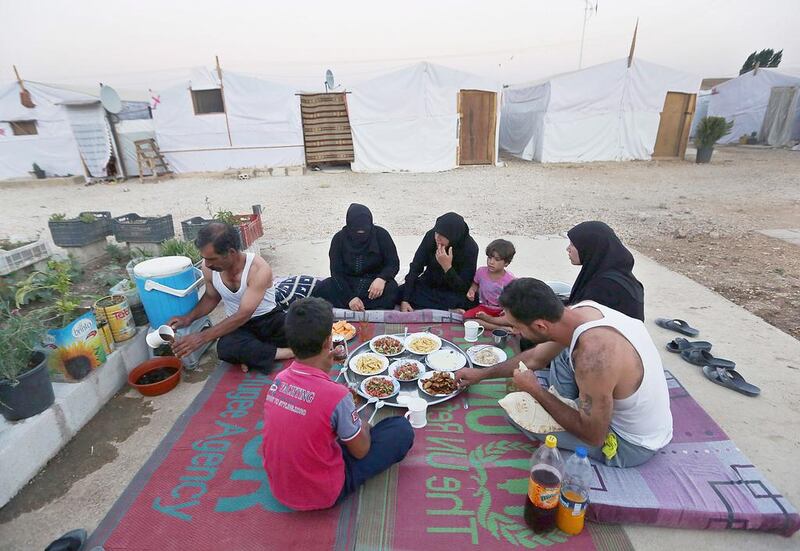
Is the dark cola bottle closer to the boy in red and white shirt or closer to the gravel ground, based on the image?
the boy in red and white shirt

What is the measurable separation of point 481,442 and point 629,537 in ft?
2.86

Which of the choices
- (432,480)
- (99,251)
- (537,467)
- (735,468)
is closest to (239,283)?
(432,480)

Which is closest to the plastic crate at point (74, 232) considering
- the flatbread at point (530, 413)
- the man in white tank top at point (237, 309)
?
the man in white tank top at point (237, 309)

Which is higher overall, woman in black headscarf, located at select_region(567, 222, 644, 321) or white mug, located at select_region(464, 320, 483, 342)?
woman in black headscarf, located at select_region(567, 222, 644, 321)

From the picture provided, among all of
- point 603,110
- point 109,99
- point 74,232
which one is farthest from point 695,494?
point 109,99

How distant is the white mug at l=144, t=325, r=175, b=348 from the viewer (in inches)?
127

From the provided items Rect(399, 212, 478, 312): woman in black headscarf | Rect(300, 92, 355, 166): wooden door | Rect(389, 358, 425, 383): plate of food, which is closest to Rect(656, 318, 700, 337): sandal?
Rect(399, 212, 478, 312): woman in black headscarf

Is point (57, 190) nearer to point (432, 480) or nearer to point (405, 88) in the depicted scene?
point (405, 88)

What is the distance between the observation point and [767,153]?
17.9 m

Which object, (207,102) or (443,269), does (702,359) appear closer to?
(443,269)

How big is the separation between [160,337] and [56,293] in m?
2.20

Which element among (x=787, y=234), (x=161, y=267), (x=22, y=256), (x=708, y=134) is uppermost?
(x=708, y=134)

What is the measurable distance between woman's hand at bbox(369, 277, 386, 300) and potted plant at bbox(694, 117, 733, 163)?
16507 millimetres

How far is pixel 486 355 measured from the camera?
3238 mm
